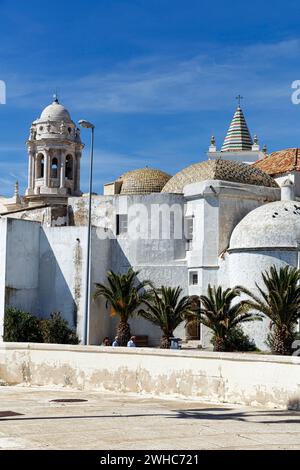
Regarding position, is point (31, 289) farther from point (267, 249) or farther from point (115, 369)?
point (115, 369)

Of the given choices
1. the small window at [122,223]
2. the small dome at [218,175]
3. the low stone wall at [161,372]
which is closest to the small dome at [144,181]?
the small dome at [218,175]

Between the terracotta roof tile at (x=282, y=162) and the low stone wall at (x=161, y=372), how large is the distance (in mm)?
22972

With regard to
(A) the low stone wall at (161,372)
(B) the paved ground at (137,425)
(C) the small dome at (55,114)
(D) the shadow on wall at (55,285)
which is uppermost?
(C) the small dome at (55,114)

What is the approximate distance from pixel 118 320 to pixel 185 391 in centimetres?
1924

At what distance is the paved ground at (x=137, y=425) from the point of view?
10.7m

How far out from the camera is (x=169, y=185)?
3738 cm

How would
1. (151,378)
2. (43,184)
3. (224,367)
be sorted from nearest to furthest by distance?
(224,367) < (151,378) < (43,184)

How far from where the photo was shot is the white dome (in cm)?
3155

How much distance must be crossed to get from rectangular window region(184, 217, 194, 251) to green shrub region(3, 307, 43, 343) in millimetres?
7609

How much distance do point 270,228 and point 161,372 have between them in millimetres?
16050

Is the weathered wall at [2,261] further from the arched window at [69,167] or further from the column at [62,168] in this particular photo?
the arched window at [69,167]

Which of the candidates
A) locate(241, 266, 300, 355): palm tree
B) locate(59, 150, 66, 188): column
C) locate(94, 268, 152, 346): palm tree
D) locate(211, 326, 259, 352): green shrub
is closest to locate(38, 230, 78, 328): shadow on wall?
locate(94, 268, 152, 346): palm tree
